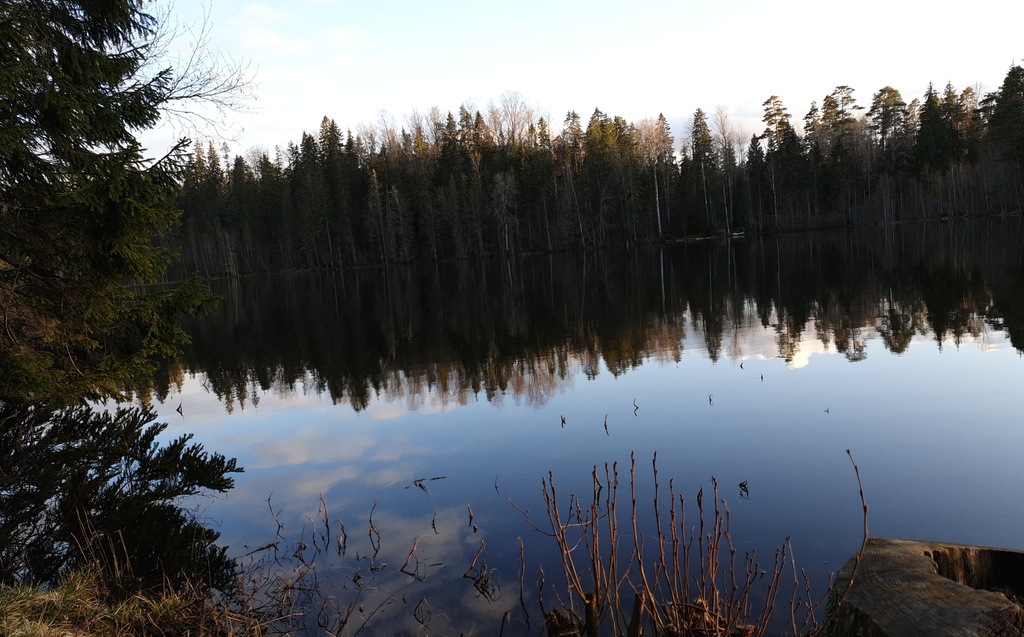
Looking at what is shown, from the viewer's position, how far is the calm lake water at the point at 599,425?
5.88 metres

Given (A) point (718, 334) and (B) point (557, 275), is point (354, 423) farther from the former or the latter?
(B) point (557, 275)

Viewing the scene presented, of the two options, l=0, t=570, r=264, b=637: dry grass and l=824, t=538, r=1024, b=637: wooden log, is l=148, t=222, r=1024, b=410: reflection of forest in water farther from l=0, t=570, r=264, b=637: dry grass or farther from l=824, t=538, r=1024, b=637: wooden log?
l=824, t=538, r=1024, b=637: wooden log

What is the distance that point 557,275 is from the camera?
39.4 meters

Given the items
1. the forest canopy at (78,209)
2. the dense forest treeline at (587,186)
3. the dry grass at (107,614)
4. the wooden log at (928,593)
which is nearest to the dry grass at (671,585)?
the wooden log at (928,593)

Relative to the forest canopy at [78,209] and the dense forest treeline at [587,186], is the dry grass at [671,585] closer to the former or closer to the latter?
the forest canopy at [78,209]

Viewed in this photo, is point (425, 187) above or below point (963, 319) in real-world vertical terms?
above

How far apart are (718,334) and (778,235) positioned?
187 ft

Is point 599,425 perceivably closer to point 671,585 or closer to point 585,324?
point 671,585

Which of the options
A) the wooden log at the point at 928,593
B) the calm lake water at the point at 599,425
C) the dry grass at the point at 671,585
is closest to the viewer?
the wooden log at the point at 928,593

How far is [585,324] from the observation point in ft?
64.8

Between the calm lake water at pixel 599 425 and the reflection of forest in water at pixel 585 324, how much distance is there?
0.14 meters

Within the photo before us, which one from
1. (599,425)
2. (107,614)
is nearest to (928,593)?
(107,614)

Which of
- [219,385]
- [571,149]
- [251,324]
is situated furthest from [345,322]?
[571,149]

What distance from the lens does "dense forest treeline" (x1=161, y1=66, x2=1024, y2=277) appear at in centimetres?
6581
